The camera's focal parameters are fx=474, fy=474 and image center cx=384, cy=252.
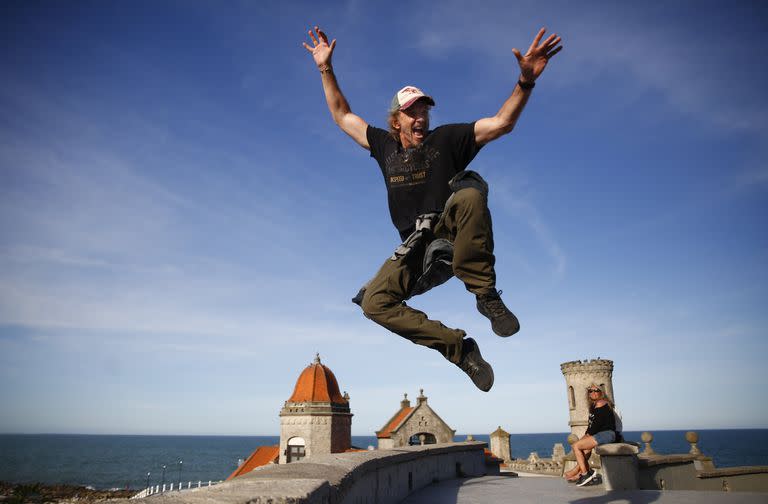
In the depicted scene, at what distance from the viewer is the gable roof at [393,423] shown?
4206 centimetres

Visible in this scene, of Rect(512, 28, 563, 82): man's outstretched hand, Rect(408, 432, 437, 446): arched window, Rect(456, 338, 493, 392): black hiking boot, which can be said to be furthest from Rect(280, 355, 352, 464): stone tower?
Rect(512, 28, 563, 82): man's outstretched hand

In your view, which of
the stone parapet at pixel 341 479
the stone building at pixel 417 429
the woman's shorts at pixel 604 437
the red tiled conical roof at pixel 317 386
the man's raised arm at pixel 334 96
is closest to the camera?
the stone parapet at pixel 341 479

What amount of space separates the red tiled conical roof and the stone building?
20.3 feet

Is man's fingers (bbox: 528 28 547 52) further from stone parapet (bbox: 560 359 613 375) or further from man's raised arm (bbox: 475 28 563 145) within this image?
stone parapet (bbox: 560 359 613 375)

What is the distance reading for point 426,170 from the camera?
3516 millimetres

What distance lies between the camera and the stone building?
41.6m

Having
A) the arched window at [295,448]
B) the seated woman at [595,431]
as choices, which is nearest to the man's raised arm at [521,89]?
the seated woman at [595,431]

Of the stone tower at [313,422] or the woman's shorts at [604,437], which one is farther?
the stone tower at [313,422]

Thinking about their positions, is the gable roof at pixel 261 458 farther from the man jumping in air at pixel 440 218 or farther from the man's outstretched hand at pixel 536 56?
the man's outstretched hand at pixel 536 56

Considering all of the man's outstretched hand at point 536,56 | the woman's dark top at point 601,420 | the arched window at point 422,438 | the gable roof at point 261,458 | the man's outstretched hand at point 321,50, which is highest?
the man's outstretched hand at point 321,50

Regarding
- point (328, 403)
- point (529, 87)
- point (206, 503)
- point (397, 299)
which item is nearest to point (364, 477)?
point (397, 299)

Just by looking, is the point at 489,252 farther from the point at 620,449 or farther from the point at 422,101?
the point at 620,449

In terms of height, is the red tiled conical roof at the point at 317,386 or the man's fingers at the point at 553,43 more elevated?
the man's fingers at the point at 553,43

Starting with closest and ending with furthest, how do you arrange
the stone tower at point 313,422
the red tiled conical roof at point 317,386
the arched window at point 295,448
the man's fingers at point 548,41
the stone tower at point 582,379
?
the man's fingers at point 548,41 → the stone tower at point 313,422 → the arched window at point 295,448 → the red tiled conical roof at point 317,386 → the stone tower at point 582,379
